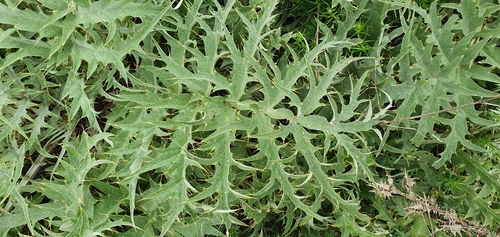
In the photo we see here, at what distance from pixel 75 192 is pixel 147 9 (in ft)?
2.47

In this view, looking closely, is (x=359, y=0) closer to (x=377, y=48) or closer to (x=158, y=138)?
(x=377, y=48)

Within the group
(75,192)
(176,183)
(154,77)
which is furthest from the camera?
(154,77)

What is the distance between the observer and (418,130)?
1.97 meters

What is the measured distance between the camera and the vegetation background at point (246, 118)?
1.77 meters

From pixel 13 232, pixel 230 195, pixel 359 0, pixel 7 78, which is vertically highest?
pixel 359 0

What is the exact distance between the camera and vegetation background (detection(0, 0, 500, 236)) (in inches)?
69.8

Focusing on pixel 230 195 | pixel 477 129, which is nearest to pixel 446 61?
pixel 477 129

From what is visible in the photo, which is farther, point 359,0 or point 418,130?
point 359,0

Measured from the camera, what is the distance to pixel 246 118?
1.76 m

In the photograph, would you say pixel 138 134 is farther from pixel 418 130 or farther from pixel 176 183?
pixel 418 130

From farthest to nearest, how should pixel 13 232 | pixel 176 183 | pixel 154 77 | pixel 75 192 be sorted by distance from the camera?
pixel 13 232, pixel 154 77, pixel 75 192, pixel 176 183

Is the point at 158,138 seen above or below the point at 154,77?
below

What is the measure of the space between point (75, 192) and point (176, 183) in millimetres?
437

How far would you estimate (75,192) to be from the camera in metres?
1.92
